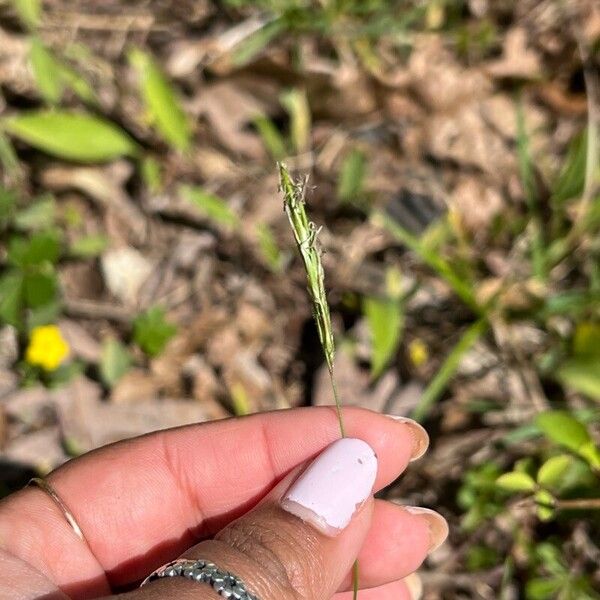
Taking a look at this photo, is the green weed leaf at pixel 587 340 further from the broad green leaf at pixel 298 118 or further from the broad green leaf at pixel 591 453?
the broad green leaf at pixel 298 118

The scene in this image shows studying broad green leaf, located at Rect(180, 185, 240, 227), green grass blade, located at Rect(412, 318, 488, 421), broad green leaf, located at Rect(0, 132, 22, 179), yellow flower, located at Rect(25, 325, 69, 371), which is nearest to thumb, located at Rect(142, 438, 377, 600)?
green grass blade, located at Rect(412, 318, 488, 421)

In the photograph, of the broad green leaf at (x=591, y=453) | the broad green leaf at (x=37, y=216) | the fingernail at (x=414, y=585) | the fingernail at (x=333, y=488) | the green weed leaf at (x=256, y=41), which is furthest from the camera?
the green weed leaf at (x=256, y=41)

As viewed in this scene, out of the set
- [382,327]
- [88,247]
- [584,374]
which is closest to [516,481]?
[584,374]

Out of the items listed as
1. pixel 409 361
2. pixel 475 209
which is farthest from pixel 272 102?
pixel 409 361

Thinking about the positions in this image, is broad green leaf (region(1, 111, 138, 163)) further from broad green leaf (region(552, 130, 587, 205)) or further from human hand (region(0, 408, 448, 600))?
broad green leaf (region(552, 130, 587, 205))

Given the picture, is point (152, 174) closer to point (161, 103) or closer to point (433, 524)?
point (161, 103)

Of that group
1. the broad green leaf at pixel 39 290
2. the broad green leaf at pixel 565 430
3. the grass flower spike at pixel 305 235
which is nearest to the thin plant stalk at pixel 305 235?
the grass flower spike at pixel 305 235
